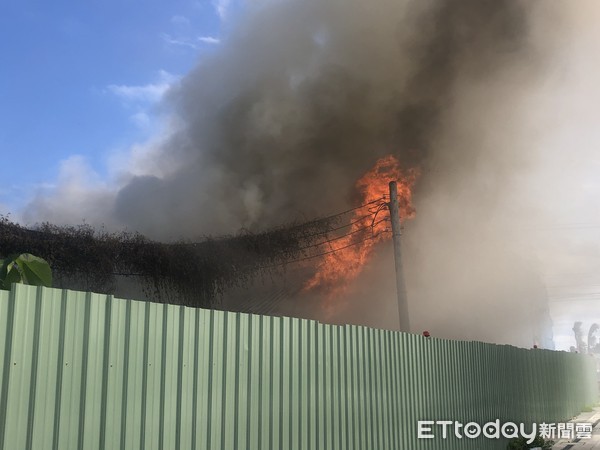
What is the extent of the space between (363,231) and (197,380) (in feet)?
79.0

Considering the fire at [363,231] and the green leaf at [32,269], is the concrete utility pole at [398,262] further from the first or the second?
the green leaf at [32,269]

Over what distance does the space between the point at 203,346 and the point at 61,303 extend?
4.87 feet

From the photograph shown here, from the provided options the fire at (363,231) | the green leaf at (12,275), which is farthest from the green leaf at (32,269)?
the fire at (363,231)

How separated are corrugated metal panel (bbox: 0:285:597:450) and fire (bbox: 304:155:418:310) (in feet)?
62.8

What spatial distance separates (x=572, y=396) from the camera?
870 inches

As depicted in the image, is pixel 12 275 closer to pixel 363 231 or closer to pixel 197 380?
pixel 197 380

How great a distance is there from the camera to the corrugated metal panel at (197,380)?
3971mm

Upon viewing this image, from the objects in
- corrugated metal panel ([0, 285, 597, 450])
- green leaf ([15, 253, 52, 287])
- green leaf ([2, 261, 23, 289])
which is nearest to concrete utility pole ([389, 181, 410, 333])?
A: corrugated metal panel ([0, 285, 597, 450])

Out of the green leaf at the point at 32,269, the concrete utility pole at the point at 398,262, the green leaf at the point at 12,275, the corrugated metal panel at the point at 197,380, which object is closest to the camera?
the corrugated metal panel at the point at 197,380

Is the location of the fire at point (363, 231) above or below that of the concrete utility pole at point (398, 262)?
above

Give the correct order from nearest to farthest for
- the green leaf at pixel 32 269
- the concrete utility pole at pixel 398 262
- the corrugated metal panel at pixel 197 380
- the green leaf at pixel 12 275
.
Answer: the corrugated metal panel at pixel 197 380 → the green leaf at pixel 12 275 → the green leaf at pixel 32 269 → the concrete utility pole at pixel 398 262

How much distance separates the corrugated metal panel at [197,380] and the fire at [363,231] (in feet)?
62.8

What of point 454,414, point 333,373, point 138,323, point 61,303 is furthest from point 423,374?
point 61,303

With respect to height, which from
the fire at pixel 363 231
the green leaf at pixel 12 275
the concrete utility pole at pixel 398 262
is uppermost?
the fire at pixel 363 231
